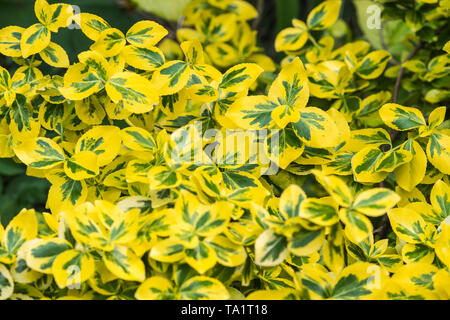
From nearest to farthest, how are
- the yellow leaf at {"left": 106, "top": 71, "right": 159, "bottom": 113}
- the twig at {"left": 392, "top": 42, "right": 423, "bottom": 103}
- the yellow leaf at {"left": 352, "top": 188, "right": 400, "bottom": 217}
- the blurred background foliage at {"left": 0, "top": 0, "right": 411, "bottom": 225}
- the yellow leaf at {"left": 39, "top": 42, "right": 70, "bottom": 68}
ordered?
the yellow leaf at {"left": 352, "top": 188, "right": 400, "bottom": 217}
the yellow leaf at {"left": 106, "top": 71, "right": 159, "bottom": 113}
the yellow leaf at {"left": 39, "top": 42, "right": 70, "bottom": 68}
the twig at {"left": 392, "top": 42, "right": 423, "bottom": 103}
the blurred background foliage at {"left": 0, "top": 0, "right": 411, "bottom": 225}

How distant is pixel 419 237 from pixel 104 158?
440mm

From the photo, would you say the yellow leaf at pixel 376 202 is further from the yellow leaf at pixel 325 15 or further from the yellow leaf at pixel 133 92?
the yellow leaf at pixel 325 15

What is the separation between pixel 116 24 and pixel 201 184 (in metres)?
1.38

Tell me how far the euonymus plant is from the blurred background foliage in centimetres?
42

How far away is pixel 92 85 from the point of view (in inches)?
23.6

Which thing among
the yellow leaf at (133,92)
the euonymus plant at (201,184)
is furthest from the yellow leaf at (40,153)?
the yellow leaf at (133,92)

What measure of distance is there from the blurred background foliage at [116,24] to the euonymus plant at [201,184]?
42 centimetres

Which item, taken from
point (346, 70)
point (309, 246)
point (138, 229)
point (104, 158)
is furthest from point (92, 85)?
point (346, 70)

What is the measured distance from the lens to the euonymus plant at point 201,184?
0.49 metres

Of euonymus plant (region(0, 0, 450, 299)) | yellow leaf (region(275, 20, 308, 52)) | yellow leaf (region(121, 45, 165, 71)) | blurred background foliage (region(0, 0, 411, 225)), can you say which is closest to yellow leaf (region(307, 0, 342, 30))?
yellow leaf (region(275, 20, 308, 52))

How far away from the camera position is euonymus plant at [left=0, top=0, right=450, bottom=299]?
493 mm

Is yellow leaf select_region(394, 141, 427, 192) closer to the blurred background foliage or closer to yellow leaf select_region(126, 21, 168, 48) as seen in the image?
yellow leaf select_region(126, 21, 168, 48)

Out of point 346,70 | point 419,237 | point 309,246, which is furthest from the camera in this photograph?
point 346,70
